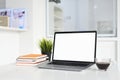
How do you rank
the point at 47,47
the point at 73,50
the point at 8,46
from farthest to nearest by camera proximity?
the point at 8,46 < the point at 47,47 < the point at 73,50

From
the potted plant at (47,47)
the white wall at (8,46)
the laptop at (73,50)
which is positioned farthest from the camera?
the white wall at (8,46)

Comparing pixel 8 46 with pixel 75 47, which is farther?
pixel 8 46

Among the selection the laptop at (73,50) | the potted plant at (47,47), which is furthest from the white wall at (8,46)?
the laptop at (73,50)

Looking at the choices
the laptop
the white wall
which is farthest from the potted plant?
the white wall

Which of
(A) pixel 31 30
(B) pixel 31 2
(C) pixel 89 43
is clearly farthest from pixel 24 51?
(C) pixel 89 43

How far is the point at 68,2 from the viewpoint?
3.26 m

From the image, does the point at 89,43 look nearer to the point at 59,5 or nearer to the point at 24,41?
the point at 24,41

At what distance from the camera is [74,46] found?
1.49 metres

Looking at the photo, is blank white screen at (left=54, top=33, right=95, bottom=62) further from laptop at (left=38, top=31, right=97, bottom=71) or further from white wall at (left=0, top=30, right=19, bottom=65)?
white wall at (left=0, top=30, right=19, bottom=65)

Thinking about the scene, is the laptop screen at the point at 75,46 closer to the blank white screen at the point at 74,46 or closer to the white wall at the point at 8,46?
the blank white screen at the point at 74,46

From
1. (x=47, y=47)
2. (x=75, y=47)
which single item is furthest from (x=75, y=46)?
(x=47, y=47)

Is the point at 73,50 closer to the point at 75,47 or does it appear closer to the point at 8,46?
the point at 75,47

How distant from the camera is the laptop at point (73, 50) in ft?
4.58

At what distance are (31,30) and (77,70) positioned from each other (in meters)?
1.64
